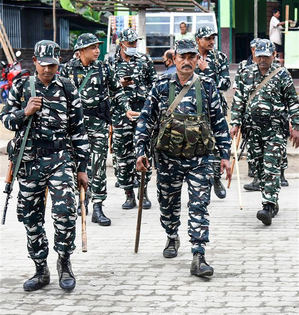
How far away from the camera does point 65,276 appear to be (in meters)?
6.74

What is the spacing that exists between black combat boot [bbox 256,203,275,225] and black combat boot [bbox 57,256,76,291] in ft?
9.93

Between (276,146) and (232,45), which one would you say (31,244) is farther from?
(232,45)

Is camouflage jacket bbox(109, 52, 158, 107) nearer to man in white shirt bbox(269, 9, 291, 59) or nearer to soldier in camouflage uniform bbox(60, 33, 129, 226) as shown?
soldier in camouflage uniform bbox(60, 33, 129, 226)

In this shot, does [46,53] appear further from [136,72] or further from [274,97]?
[136,72]

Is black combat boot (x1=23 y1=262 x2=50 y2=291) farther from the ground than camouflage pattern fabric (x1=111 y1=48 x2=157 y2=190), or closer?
closer

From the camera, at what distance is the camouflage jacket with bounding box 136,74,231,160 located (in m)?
7.18

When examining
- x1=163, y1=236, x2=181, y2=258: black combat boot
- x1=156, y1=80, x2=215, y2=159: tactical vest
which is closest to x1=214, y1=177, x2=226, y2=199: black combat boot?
x1=163, y1=236, x2=181, y2=258: black combat boot

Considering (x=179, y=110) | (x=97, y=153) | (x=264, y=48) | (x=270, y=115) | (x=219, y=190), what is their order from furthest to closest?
(x=219, y=190), (x=97, y=153), (x=270, y=115), (x=264, y=48), (x=179, y=110)

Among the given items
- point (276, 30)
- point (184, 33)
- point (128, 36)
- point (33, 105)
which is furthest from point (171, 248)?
point (184, 33)

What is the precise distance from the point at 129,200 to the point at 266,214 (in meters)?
2.13

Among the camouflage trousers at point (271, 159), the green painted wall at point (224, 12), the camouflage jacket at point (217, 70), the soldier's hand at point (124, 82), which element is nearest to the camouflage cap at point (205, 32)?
the camouflage jacket at point (217, 70)

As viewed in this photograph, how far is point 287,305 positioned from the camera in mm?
6223

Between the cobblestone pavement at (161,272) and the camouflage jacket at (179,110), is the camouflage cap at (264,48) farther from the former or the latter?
the camouflage jacket at (179,110)

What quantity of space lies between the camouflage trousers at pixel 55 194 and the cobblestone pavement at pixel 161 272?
0.48m
